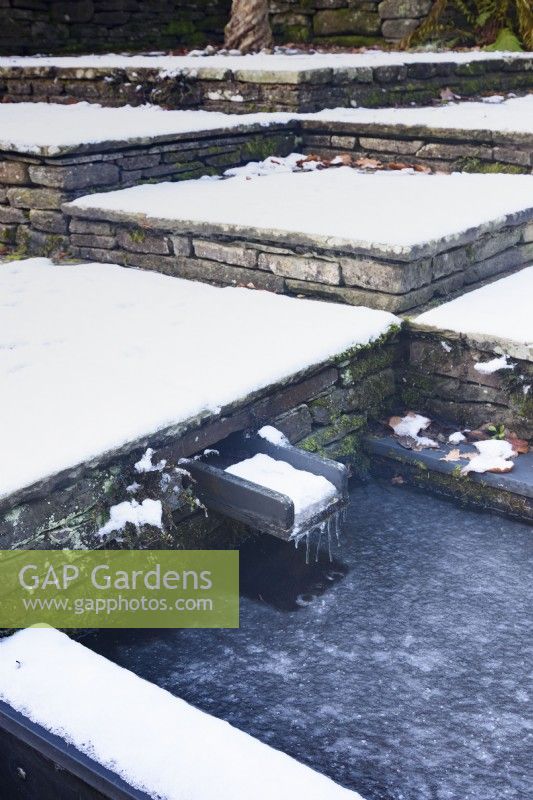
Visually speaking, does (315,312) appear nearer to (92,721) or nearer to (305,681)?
(305,681)

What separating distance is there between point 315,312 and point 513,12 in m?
7.10

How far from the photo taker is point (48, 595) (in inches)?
106

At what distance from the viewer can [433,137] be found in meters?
5.77

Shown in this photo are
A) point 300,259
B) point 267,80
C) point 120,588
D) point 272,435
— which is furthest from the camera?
point 267,80

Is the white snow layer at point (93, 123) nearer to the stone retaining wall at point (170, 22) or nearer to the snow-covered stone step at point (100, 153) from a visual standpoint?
the snow-covered stone step at point (100, 153)

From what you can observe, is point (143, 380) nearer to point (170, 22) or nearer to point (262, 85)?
point (262, 85)

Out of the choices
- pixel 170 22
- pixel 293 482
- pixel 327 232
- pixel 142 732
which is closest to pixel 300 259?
pixel 327 232

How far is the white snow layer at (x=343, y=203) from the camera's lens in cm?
412

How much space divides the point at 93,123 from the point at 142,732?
4.69 metres

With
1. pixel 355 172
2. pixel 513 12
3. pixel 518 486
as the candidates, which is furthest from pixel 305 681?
pixel 513 12

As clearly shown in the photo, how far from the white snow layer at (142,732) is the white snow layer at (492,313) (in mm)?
2128

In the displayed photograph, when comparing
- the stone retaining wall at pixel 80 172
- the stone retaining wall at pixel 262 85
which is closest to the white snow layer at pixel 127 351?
the stone retaining wall at pixel 80 172

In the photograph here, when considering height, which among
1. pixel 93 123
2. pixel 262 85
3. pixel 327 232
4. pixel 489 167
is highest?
pixel 262 85

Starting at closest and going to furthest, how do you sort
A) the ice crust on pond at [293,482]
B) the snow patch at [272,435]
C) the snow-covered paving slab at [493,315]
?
1. the ice crust on pond at [293,482]
2. the snow patch at [272,435]
3. the snow-covered paving slab at [493,315]
